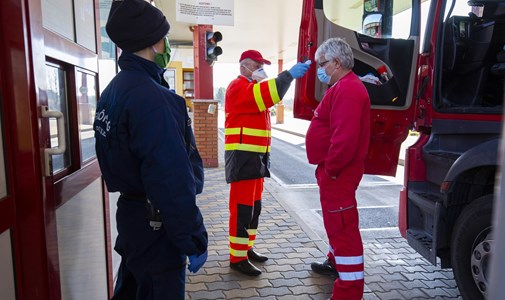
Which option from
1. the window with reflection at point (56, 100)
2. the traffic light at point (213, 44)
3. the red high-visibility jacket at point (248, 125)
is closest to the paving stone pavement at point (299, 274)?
the red high-visibility jacket at point (248, 125)

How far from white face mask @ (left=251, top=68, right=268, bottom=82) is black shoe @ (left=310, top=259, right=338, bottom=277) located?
5.87 feet

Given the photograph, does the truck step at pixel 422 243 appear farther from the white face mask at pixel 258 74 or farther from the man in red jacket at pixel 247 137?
the white face mask at pixel 258 74

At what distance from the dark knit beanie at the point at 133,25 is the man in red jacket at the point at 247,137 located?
1.53 metres

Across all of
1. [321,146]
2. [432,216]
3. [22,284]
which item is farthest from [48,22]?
[432,216]

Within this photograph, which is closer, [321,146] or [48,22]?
[48,22]

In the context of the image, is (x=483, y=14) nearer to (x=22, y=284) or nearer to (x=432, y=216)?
(x=432, y=216)

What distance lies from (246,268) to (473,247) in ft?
6.00

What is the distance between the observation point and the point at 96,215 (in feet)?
7.98

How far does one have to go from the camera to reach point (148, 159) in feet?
5.47

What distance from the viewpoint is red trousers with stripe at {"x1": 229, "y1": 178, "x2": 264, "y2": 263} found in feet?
11.2

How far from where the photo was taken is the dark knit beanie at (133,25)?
1758mm

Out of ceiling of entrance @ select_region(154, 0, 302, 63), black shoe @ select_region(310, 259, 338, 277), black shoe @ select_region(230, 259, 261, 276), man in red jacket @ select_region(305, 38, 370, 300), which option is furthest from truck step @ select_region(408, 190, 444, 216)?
ceiling of entrance @ select_region(154, 0, 302, 63)

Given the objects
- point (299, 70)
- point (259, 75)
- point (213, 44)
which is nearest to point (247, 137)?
point (259, 75)

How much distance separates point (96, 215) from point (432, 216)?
2.41 meters
